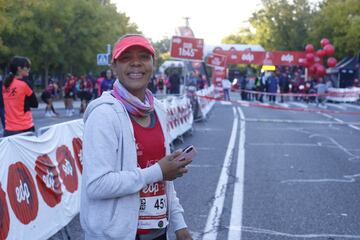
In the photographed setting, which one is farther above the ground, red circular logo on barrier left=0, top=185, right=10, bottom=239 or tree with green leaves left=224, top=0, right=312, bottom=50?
tree with green leaves left=224, top=0, right=312, bottom=50

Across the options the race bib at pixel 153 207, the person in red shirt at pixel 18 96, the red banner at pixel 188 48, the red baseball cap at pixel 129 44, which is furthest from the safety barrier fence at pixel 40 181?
the red banner at pixel 188 48

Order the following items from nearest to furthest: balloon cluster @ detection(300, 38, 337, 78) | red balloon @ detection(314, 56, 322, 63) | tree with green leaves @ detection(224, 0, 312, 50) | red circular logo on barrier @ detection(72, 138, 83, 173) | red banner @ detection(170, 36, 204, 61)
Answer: red circular logo on barrier @ detection(72, 138, 83, 173), red banner @ detection(170, 36, 204, 61), balloon cluster @ detection(300, 38, 337, 78), red balloon @ detection(314, 56, 322, 63), tree with green leaves @ detection(224, 0, 312, 50)

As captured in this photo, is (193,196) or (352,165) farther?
(352,165)

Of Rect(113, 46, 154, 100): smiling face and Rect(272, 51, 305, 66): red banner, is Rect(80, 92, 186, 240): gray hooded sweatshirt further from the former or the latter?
Rect(272, 51, 305, 66): red banner

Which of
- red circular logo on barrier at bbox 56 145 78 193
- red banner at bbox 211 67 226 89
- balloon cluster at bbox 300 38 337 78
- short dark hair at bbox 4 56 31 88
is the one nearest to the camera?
red circular logo on barrier at bbox 56 145 78 193

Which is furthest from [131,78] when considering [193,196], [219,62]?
[219,62]

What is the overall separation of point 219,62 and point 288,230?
1246 inches

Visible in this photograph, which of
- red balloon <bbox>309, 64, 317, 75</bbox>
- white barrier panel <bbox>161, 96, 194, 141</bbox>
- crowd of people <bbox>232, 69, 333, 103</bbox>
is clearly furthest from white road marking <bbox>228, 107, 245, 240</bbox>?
red balloon <bbox>309, 64, 317, 75</bbox>

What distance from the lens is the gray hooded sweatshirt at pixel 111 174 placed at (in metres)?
2.84

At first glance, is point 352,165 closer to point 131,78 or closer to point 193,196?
point 193,196

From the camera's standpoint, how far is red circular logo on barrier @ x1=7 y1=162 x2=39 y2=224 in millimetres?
5477

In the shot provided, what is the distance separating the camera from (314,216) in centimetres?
773

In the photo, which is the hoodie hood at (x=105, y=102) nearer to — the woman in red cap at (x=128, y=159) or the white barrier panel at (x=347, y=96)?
the woman in red cap at (x=128, y=159)

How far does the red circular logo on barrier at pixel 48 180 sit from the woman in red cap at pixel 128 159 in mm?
3345
